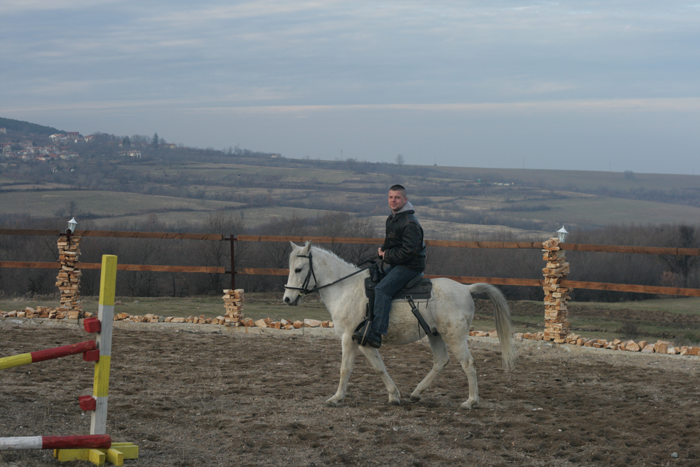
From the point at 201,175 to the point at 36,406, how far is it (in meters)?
134

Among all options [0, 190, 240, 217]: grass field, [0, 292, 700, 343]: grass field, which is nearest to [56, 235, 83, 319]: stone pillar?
[0, 292, 700, 343]: grass field

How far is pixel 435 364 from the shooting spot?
6977 millimetres

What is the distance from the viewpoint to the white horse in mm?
6699

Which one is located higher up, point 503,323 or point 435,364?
point 503,323

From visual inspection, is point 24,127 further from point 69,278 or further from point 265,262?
point 69,278

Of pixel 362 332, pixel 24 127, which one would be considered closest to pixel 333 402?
pixel 362 332

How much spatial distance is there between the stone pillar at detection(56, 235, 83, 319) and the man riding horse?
7600 mm

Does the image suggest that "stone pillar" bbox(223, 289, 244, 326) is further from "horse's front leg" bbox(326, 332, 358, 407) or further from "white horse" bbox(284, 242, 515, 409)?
"horse's front leg" bbox(326, 332, 358, 407)

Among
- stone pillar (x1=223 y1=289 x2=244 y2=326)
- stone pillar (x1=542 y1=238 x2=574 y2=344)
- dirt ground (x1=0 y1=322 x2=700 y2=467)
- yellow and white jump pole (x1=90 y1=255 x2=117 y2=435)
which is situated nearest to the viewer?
yellow and white jump pole (x1=90 y1=255 x2=117 y2=435)

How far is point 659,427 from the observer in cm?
595

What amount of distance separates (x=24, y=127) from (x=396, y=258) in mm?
179233

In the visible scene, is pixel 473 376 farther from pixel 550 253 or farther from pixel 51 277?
pixel 51 277

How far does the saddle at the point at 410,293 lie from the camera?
6.66 meters

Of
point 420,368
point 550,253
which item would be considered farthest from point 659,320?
point 420,368
